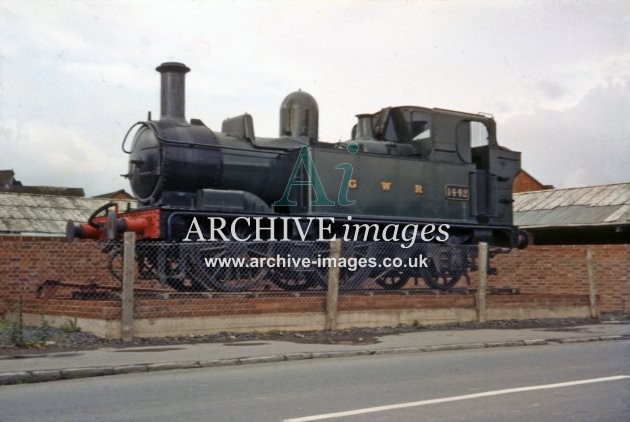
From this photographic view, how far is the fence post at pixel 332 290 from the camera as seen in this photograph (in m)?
12.6

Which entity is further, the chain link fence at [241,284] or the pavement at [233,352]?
the chain link fence at [241,284]

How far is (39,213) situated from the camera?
2617cm

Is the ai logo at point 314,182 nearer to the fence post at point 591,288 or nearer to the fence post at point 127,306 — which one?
the fence post at point 127,306

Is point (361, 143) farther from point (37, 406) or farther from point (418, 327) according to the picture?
point (37, 406)

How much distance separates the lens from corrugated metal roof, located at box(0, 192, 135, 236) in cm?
2461

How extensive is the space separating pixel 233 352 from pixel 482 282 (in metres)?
6.49

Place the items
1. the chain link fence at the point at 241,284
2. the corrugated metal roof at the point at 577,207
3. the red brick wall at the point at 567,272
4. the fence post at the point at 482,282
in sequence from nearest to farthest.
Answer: the chain link fence at the point at 241,284 → the fence post at the point at 482,282 → the red brick wall at the point at 567,272 → the corrugated metal roof at the point at 577,207

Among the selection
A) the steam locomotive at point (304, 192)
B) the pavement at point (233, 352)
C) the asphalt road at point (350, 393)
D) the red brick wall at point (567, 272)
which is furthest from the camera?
the red brick wall at point (567, 272)

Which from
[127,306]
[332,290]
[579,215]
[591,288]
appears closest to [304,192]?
[332,290]

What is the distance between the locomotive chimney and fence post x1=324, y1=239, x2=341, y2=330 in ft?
Result: 11.8

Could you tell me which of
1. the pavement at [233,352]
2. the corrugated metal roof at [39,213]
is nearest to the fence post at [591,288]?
the pavement at [233,352]

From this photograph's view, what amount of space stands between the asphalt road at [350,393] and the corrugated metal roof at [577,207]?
17.3 meters

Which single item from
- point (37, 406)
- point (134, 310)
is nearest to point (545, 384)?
point (37, 406)

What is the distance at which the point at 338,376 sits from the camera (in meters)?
7.78
